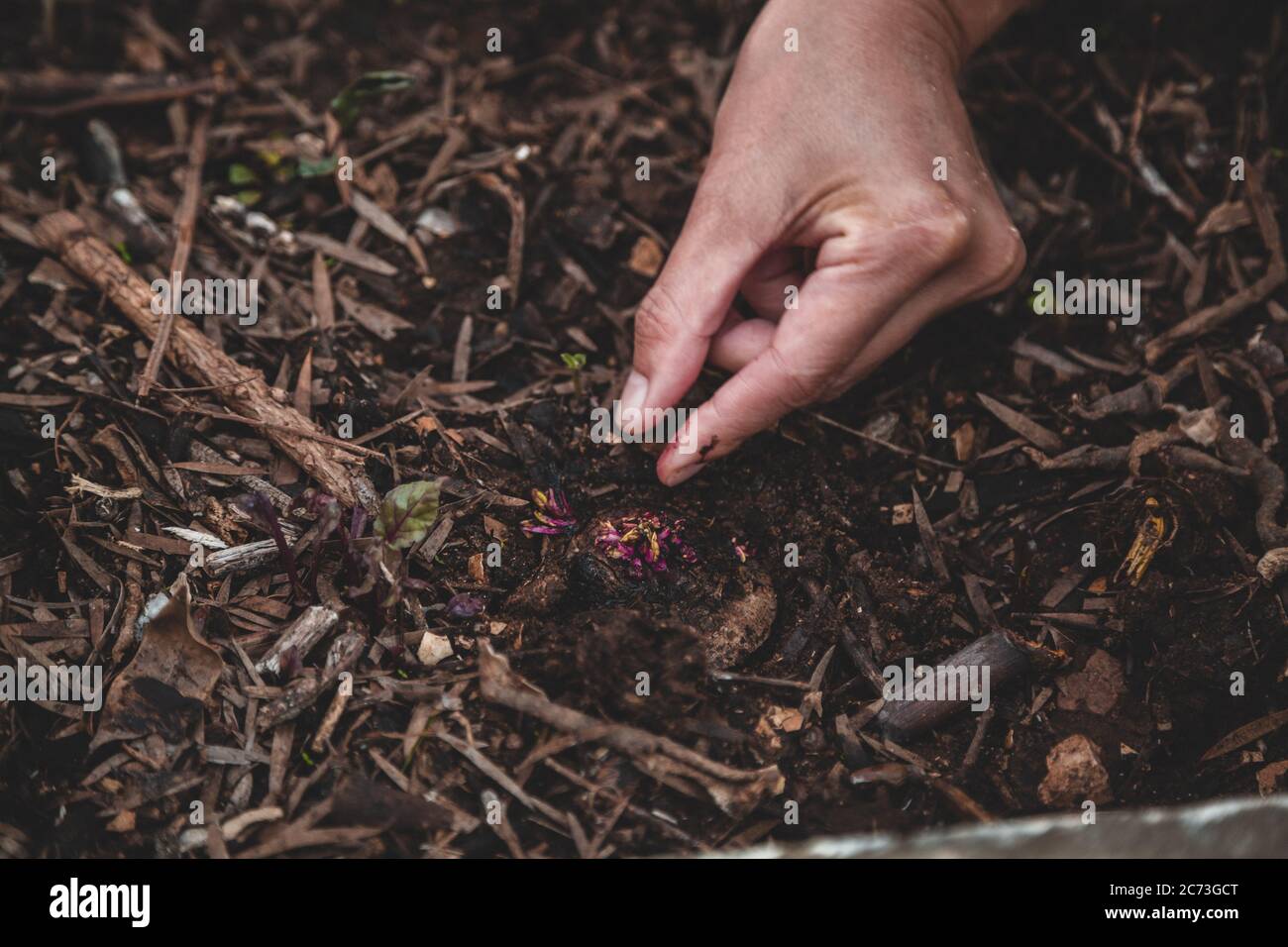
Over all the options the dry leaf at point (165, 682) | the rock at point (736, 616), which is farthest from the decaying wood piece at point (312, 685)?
the rock at point (736, 616)

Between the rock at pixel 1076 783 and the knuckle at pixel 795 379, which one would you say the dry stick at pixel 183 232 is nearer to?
the knuckle at pixel 795 379

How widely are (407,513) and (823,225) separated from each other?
4.24 ft

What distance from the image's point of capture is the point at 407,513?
6.89 ft

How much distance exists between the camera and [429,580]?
88.7 inches

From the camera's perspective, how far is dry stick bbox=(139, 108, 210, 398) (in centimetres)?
247

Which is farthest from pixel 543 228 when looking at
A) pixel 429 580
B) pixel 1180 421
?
pixel 1180 421

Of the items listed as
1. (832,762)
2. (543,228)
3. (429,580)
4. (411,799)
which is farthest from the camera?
(543,228)

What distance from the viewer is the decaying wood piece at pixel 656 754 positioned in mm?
1963

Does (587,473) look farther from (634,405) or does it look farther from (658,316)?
(658,316)

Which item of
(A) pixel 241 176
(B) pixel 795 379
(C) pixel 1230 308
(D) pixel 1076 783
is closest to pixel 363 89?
(A) pixel 241 176

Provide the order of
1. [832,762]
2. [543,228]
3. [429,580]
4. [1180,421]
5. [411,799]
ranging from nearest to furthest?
[411,799]
[832,762]
[429,580]
[1180,421]
[543,228]

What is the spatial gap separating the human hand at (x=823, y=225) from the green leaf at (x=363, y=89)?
1.33 m
